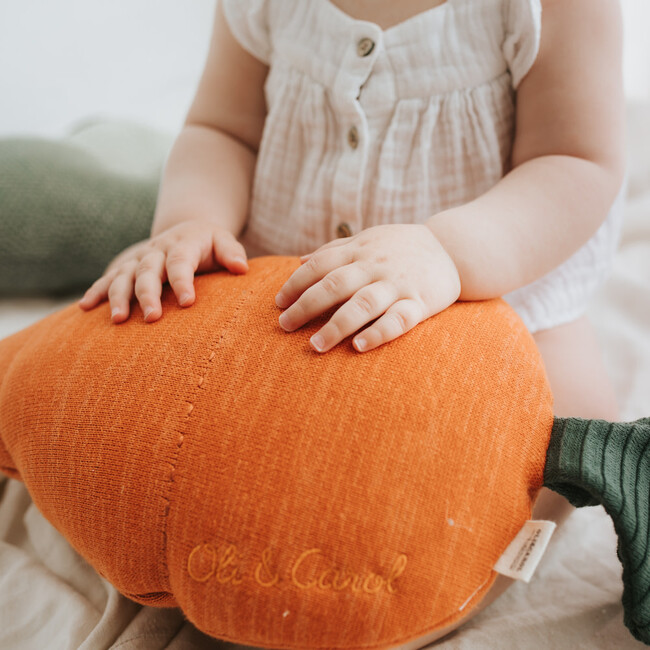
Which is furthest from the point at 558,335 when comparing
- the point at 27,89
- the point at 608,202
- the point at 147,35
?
the point at 147,35

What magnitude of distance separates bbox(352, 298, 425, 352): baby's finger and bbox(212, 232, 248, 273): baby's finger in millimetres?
156

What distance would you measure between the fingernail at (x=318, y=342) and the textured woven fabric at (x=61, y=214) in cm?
51

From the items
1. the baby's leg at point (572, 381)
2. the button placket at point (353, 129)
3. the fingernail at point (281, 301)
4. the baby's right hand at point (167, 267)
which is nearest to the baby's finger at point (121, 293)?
the baby's right hand at point (167, 267)

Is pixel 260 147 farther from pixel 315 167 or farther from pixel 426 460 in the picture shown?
pixel 426 460

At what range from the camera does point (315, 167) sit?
690 millimetres

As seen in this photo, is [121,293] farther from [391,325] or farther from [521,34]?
[521,34]

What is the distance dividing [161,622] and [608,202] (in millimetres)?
530

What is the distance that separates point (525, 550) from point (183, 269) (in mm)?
327

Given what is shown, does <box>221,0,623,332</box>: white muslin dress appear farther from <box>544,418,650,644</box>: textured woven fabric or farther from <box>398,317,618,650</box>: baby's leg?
<box>544,418,650,644</box>: textured woven fabric

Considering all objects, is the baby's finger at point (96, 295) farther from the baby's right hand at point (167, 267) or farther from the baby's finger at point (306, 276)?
the baby's finger at point (306, 276)

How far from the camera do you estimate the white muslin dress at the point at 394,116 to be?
583 millimetres

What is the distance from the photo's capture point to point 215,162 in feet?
2.39

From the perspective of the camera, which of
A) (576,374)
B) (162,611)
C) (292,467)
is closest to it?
(292,467)

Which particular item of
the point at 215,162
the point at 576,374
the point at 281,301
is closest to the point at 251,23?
the point at 215,162
